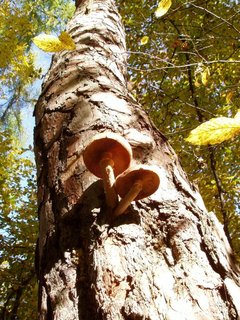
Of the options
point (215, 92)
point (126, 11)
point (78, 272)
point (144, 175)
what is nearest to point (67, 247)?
point (78, 272)

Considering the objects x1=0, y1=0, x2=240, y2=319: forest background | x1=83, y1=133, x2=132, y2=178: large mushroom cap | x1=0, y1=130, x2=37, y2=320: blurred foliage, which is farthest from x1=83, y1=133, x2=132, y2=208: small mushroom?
x1=0, y1=130, x2=37, y2=320: blurred foliage

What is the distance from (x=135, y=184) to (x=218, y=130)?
0.41 meters

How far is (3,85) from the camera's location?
10836 millimetres

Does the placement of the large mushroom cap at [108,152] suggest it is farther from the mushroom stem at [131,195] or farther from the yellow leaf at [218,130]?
the yellow leaf at [218,130]

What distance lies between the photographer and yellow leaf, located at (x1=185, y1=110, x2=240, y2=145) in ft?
2.69

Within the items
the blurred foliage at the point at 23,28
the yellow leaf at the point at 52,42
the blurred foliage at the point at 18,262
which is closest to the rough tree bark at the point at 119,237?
the yellow leaf at the point at 52,42

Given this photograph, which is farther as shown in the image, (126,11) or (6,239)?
(126,11)

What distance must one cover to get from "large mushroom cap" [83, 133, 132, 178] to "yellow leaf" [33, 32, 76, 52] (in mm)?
357

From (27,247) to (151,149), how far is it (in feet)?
13.7

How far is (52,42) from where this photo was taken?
4.43 ft

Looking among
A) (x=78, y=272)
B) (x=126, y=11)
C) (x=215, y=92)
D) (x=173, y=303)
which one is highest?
(x=126, y=11)

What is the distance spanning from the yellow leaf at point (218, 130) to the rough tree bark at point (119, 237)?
17.7 inches

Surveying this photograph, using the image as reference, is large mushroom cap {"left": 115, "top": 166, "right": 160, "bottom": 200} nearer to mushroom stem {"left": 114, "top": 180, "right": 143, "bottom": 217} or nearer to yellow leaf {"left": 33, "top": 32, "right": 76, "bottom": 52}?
mushroom stem {"left": 114, "top": 180, "right": 143, "bottom": 217}

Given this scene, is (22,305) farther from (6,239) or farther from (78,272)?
(78,272)
